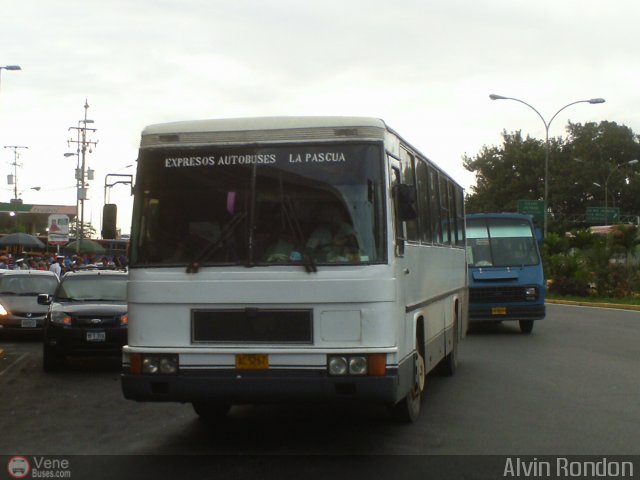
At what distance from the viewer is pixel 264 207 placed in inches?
320

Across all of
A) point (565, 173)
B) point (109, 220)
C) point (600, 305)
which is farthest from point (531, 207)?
point (109, 220)

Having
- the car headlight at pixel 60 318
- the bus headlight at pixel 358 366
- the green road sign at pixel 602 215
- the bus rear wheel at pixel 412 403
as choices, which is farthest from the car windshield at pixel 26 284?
the green road sign at pixel 602 215

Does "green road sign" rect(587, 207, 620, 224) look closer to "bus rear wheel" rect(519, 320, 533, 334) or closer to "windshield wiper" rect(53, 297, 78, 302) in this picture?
"bus rear wheel" rect(519, 320, 533, 334)

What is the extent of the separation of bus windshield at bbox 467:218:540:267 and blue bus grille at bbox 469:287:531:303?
2.01ft

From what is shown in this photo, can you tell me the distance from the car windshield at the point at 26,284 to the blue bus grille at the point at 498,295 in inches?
364

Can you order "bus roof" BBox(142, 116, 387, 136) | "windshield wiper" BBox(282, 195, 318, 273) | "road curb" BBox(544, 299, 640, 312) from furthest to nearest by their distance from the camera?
"road curb" BBox(544, 299, 640, 312) → "bus roof" BBox(142, 116, 387, 136) → "windshield wiper" BBox(282, 195, 318, 273)

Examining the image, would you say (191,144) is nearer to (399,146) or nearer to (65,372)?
(399,146)

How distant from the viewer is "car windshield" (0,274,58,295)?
68.9ft

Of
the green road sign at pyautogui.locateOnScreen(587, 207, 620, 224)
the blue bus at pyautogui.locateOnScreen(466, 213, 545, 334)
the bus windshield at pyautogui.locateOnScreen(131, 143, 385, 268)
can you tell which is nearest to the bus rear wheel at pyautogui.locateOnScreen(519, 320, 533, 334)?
the blue bus at pyautogui.locateOnScreen(466, 213, 545, 334)

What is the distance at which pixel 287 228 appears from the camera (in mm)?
8086

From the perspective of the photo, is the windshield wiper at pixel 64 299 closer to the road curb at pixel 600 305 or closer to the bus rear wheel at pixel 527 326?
the bus rear wheel at pixel 527 326

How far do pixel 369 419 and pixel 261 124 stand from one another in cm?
351

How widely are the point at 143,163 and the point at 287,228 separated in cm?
144

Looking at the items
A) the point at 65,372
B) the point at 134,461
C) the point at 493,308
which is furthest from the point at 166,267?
the point at 493,308
